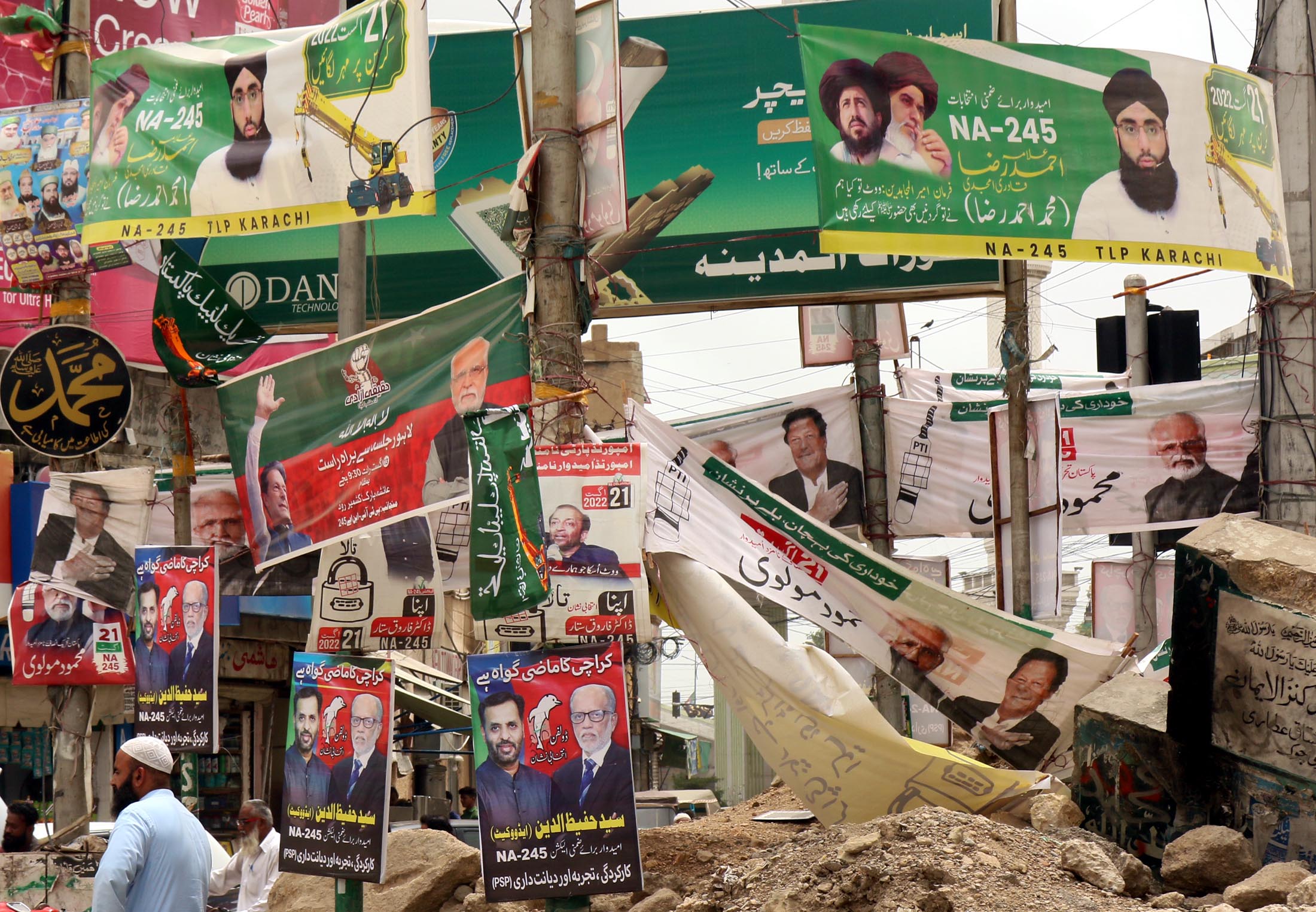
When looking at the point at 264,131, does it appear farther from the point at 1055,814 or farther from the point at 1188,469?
the point at 1188,469

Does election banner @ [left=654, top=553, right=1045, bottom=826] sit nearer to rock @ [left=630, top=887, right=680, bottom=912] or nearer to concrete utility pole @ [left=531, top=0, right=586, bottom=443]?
rock @ [left=630, top=887, right=680, bottom=912]

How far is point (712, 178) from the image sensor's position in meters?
13.3

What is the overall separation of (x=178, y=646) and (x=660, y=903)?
413 centimetres

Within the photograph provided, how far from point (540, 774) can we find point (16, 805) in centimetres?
566

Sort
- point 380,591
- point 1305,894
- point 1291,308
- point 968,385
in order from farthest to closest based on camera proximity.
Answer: point 968,385
point 1291,308
point 380,591
point 1305,894

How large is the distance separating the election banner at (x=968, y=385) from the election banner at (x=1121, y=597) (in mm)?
2097

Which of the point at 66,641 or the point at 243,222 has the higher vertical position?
the point at 243,222

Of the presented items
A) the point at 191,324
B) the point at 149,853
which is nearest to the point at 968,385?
the point at 191,324

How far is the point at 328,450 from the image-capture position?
799 centimetres

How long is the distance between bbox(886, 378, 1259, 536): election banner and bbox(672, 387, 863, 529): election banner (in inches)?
15.3

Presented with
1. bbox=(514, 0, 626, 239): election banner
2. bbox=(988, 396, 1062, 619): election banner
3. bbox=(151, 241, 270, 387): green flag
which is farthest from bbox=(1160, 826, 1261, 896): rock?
bbox=(151, 241, 270, 387): green flag

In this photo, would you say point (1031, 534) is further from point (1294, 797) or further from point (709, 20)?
point (709, 20)

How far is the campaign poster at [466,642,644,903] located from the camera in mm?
6477

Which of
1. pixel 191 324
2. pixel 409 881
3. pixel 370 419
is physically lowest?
pixel 409 881
